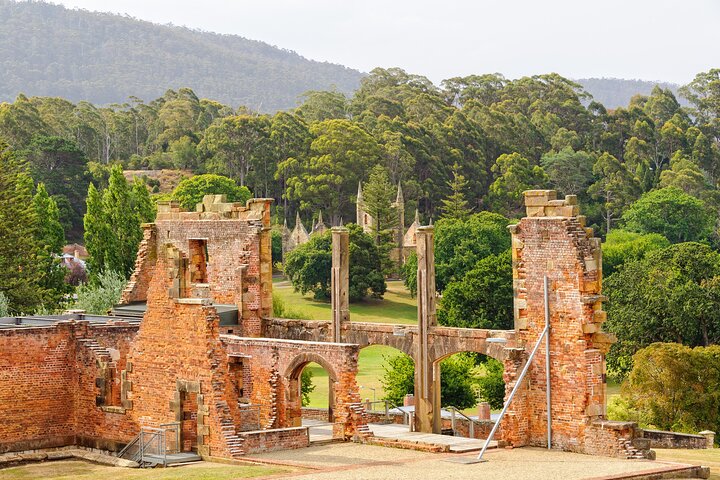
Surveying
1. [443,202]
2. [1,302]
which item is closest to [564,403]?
[1,302]

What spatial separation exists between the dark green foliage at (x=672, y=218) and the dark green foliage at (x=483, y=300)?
135ft

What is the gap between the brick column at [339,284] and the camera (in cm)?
3109

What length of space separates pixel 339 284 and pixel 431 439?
5.68 m

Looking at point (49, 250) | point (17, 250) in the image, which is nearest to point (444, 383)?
point (17, 250)

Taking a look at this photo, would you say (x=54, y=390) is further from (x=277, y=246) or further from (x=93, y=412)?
(x=277, y=246)

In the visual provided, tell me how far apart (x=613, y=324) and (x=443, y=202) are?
57.6m

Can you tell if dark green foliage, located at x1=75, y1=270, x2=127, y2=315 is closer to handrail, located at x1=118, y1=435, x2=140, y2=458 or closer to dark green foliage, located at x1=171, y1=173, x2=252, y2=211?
handrail, located at x1=118, y1=435, x2=140, y2=458

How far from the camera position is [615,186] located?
112000mm

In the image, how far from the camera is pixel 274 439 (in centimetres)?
2541

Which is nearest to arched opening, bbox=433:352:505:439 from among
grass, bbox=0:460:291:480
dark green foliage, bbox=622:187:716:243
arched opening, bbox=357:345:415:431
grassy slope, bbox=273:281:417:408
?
arched opening, bbox=357:345:415:431

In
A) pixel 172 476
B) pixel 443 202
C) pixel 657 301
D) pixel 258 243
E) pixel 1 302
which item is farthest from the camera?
pixel 443 202

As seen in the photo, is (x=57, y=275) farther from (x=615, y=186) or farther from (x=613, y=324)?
(x=615, y=186)

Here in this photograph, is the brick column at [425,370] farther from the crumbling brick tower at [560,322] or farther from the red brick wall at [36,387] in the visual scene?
the red brick wall at [36,387]

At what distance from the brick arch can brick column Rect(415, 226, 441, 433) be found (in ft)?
7.57
